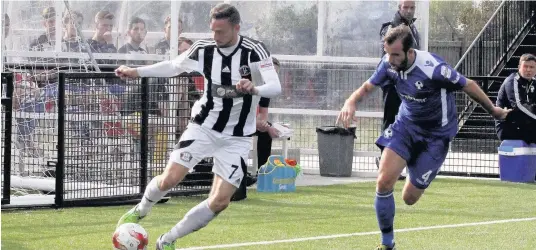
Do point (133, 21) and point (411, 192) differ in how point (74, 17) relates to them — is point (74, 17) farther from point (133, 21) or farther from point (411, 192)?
point (411, 192)

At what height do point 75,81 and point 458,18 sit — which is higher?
point 458,18

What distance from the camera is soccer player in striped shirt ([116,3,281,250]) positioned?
10.5 metres

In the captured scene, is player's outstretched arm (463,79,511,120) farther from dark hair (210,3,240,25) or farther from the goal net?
the goal net

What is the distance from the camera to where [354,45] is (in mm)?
19000

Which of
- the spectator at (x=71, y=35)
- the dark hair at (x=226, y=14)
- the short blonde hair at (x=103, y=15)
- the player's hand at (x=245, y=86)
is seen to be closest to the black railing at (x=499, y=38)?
the short blonde hair at (x=103, y=15)

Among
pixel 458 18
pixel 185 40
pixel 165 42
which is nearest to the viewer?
pixel 185 40

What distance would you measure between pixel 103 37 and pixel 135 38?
0.46m

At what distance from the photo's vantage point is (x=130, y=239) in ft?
34.1

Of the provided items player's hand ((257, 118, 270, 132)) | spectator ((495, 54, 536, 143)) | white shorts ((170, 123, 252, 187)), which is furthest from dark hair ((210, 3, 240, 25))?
spectator ((495, 54, 536, 143))

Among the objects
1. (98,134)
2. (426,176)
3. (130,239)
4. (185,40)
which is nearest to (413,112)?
(426,176)

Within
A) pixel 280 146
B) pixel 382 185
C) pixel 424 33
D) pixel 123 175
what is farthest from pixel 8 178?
pixel 424 33

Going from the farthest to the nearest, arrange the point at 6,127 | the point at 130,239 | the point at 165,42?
1. the point at 165,42
2. the point at 6,127
3. the point at 130,239

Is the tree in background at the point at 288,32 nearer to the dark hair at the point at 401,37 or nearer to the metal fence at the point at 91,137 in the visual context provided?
the metal fence at the point at 91,137

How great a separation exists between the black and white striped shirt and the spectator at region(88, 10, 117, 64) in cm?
778
